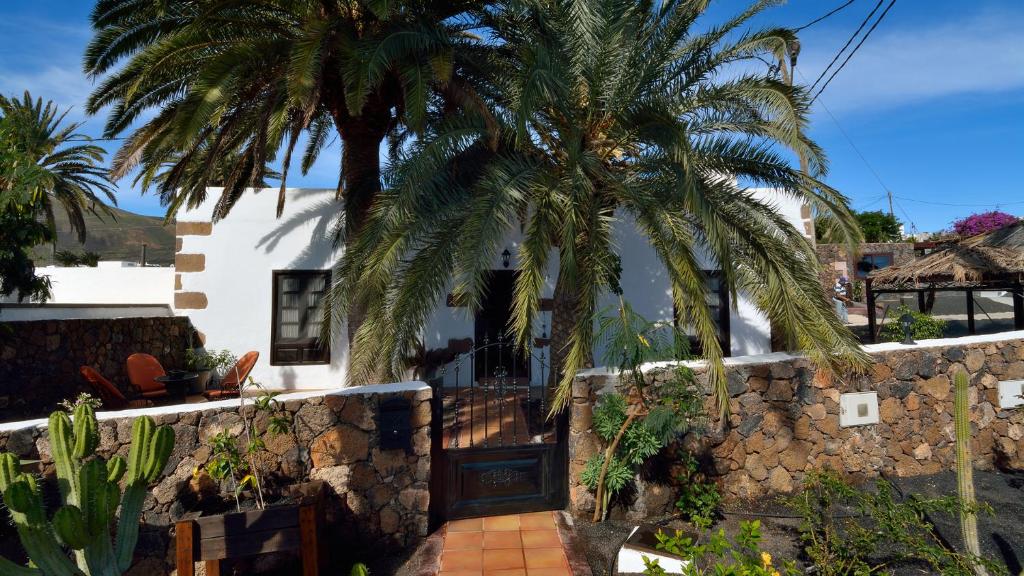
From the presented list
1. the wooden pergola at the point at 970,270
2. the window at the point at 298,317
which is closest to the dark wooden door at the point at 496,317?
the window at the point at 298,317

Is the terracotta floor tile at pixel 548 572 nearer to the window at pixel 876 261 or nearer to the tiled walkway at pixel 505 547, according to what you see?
the tiled walkway at pixel 505 547

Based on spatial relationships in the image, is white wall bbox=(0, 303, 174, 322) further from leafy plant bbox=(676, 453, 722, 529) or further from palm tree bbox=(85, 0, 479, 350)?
leafy plant bbox=(676, 453, 722, 529)

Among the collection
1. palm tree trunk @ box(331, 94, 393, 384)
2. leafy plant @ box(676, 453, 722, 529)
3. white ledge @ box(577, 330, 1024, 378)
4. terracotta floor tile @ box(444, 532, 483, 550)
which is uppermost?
palm tree trunk @ box(331, 94, 393, 384)

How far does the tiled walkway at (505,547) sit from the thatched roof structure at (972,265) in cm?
727

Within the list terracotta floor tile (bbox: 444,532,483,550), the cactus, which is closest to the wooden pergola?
terracotta floor tile (bbox: 444,532,483,550)

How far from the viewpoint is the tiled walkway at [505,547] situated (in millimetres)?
3840

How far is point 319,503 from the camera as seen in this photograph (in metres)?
3.77

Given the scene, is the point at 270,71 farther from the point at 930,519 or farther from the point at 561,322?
the point at 930,519

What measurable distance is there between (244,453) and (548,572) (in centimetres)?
232

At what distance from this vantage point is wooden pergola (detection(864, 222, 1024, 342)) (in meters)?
7.65

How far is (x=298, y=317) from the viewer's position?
884 cm

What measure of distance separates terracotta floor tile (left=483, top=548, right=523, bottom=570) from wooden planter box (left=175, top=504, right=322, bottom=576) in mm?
1178

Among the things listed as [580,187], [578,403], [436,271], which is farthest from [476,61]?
[578,403]

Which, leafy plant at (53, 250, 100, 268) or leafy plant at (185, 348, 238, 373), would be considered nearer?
leafy plant at (185, 348, 238, 373)
